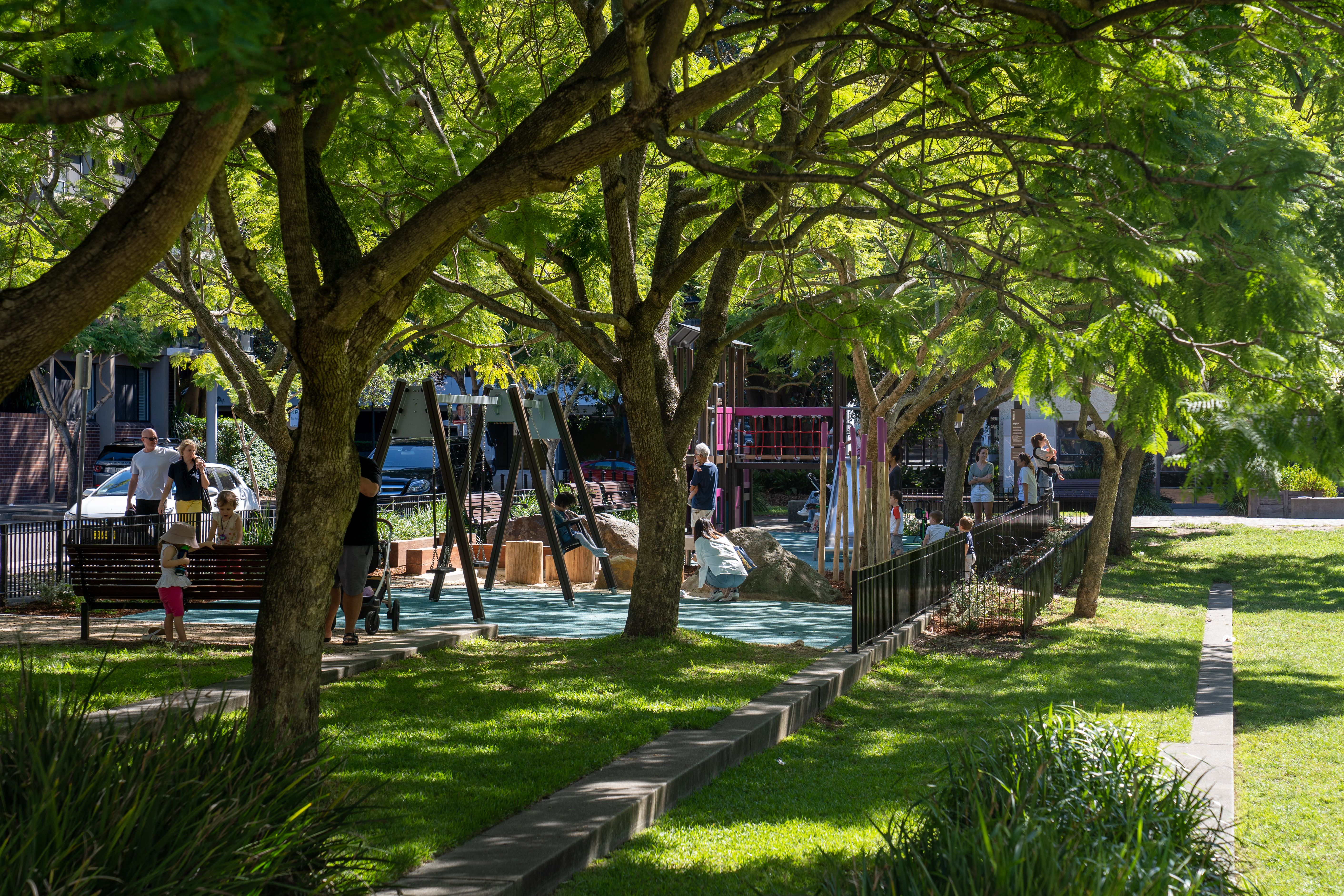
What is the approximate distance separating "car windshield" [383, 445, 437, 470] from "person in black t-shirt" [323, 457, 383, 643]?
2677 centimetres

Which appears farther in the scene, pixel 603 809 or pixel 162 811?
pixel 603 809

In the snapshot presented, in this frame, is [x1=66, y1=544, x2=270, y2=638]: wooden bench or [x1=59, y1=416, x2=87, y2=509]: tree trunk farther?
[x1=59, y1=416, x2=87, y2=509]: tree trunk

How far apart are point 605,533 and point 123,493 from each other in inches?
446

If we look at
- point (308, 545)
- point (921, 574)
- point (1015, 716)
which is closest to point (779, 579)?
point (921, 574)

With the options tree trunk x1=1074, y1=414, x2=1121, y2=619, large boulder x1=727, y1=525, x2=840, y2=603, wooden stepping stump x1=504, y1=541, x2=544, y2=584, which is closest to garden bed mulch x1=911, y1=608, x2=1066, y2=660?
tree trunk x1=1074, y1=414, x2=1121, y2=619

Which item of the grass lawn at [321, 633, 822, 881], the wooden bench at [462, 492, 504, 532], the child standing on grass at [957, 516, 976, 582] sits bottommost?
the grass lawn at [321, 633, 822, 881]

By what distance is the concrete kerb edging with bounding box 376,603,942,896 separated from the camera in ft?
15.6

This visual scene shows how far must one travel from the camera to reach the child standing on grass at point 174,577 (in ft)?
34.2

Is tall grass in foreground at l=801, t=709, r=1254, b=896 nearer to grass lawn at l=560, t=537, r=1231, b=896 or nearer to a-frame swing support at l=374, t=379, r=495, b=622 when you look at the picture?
grass lawn at l=560, t=537, r=1231, b=896

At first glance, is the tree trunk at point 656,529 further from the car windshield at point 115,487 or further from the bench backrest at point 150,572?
the car windshield at point 115,487

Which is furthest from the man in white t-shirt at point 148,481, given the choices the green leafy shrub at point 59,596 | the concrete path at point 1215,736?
the concrete path at point 1215,736

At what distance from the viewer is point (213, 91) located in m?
3.07

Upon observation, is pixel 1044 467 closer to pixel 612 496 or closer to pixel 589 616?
pixel 612 496

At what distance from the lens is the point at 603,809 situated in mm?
5758
